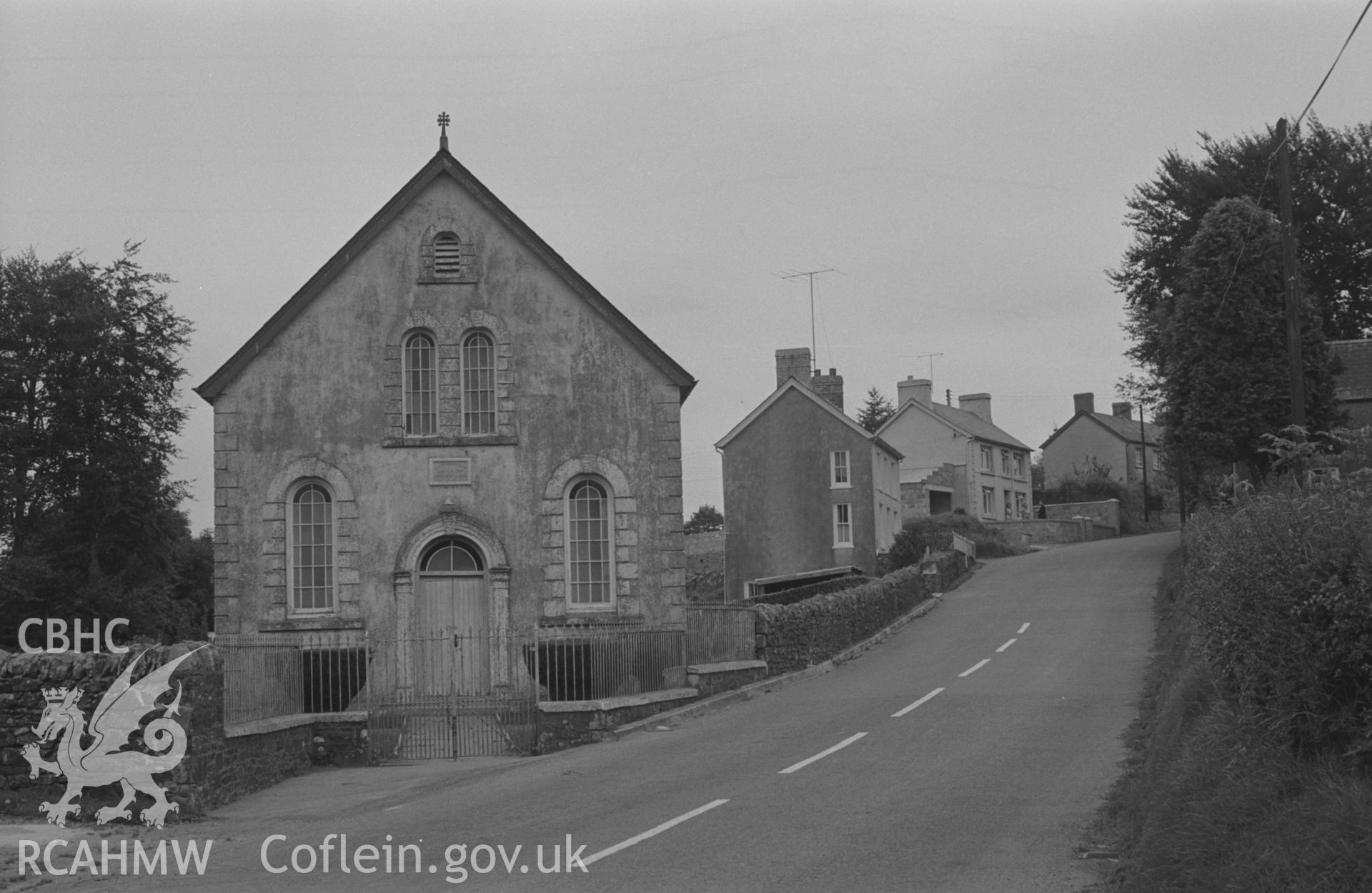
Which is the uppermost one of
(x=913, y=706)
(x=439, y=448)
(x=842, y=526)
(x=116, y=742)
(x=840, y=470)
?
(x=840, y=470)

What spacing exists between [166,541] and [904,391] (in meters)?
39.7

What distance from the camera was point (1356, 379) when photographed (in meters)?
45.2

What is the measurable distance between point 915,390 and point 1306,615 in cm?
6356

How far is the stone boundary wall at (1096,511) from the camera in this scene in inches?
2758

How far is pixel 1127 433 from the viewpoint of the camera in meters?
89.1

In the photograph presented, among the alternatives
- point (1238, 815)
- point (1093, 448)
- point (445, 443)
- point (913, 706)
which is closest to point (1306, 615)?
point (1238, 815)

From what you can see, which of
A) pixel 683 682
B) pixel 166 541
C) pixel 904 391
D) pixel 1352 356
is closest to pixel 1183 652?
pixel 683 682

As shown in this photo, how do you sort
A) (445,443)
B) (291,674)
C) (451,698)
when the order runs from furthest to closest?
(445,443) → (451,698) → (291,674)

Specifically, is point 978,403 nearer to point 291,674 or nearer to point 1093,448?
point 1093,448

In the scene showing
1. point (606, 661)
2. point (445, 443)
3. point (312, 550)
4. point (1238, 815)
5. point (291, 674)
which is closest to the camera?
point (1238, 815)

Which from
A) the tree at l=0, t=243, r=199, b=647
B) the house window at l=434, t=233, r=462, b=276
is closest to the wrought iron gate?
the house window at l=434, t=233, r=462, b=276

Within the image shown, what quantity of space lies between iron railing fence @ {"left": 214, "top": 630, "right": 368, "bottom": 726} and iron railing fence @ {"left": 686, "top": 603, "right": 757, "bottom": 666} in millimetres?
5635

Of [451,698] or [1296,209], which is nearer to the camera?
[451,698]

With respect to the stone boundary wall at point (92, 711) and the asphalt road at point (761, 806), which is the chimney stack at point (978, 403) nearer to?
the asphalt road at point (761, 806)
